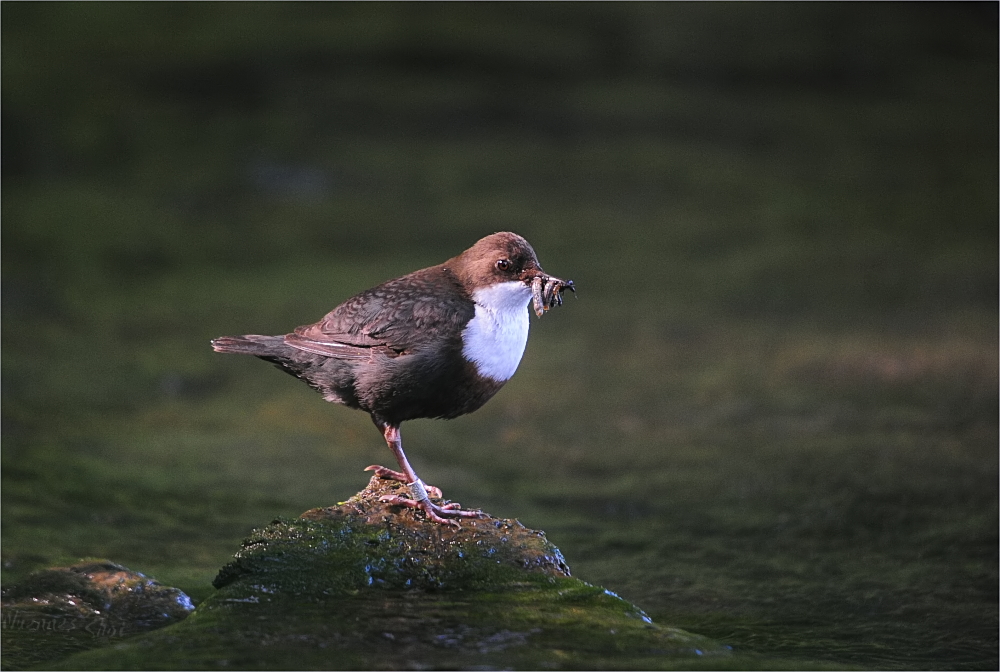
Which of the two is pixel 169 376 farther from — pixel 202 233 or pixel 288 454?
pixel 202 233

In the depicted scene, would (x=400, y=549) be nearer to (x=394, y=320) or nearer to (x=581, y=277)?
(x=394, y=320)

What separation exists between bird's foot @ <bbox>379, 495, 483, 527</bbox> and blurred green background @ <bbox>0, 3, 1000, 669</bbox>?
3.79 feet

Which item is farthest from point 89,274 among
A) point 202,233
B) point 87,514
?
point 87,514

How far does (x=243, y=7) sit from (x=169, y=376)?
Result: 27.7 ft

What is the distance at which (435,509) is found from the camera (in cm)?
456

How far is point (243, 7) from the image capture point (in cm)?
1652

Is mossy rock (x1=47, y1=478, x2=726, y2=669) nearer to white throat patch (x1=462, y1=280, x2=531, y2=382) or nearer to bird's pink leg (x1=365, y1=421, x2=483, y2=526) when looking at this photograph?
bird's pink leg (x1=365, y1=421, x2=483, y2=526)

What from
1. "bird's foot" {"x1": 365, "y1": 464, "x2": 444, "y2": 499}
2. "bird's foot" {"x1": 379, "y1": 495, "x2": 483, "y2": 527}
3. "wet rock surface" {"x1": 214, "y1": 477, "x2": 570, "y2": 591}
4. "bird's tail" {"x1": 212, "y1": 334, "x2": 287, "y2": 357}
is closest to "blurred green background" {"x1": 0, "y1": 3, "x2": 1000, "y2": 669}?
"wet rock surface" {"x1": 214, "y1": 477, "x2": 570, "y2": 591}

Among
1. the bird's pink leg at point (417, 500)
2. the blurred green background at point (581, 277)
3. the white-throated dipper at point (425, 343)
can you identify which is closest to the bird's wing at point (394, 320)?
the white-throated dipper at point (425, 343)

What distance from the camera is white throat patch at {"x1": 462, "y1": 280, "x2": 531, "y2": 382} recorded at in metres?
4.53

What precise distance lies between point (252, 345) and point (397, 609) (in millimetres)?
1152

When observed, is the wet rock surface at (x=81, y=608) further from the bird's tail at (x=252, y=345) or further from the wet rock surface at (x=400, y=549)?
the bird's tail at (x=252, y=345)

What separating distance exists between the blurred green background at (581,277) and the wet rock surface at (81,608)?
0.61m

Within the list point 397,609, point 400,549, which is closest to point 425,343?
point 400,549
